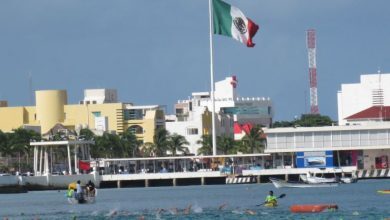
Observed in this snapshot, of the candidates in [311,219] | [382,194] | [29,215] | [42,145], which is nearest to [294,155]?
[42,145]

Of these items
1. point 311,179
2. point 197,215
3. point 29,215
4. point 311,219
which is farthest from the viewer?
point 311,179

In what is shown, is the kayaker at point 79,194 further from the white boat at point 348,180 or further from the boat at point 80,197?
the white boat at point 348,180

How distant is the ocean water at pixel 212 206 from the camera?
3814 inches

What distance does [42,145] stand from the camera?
630 feet

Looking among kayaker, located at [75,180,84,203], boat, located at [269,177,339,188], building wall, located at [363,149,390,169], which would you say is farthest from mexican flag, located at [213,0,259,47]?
building wall, located at [363,149,390,169]

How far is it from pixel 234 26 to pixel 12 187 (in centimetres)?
3571

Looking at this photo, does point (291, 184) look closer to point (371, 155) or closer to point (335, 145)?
point (335, 145)

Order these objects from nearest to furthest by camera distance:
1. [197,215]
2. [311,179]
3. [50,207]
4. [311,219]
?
1. [311,219]
2. [197,215]
3. [50,207]
4. [311,179]

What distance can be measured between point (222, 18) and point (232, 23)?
3388 mm

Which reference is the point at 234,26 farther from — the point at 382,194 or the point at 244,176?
the point at 382,194

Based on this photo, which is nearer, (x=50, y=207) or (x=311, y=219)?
(x=311, y=219)

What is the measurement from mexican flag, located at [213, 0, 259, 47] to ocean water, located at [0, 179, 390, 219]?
1781 cm

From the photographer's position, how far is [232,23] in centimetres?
16200

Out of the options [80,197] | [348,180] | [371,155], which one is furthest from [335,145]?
[80,197]
